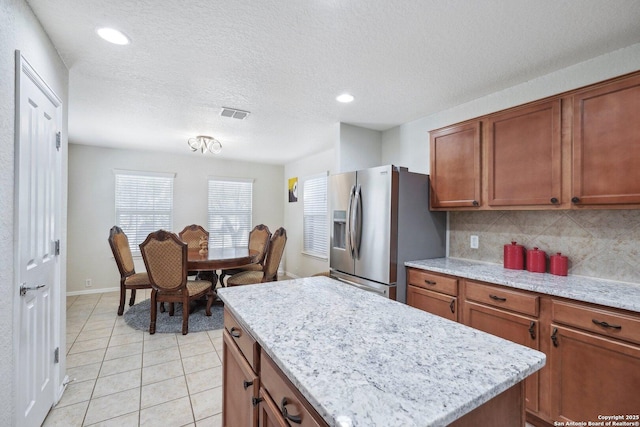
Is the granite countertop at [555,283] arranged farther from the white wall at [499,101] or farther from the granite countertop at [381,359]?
the white wall at [499,101]

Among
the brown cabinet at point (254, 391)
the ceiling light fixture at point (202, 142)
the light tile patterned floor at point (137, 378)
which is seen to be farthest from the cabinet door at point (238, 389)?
the ceiling light fixture at point (202, 142)

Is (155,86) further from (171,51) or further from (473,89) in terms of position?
(473,89)

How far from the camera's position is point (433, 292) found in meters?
2.43

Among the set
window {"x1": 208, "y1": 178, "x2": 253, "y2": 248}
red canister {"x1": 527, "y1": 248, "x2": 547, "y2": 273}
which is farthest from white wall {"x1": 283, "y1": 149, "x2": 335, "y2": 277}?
red canister {"x1": 527, "y1": 248, "x2": 547, "y2": 273}

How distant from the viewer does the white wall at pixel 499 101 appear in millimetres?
1950

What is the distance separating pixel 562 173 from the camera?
6.46 feet

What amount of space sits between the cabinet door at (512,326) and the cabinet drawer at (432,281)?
157mm

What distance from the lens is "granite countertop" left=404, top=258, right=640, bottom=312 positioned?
1564 millimetres

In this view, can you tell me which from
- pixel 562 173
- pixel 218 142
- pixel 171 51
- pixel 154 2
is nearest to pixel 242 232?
pixel 218 142

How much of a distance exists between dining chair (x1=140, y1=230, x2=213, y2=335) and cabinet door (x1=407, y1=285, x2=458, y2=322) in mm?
2436

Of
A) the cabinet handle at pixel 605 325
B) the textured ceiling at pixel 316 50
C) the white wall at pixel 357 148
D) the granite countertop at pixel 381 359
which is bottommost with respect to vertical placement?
the cabinet handle at pixel 605 325

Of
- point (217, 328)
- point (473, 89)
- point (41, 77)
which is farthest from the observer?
point (217, 328)

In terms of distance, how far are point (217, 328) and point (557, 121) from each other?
3807 millimetres

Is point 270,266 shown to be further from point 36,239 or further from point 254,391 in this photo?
point 254,391
